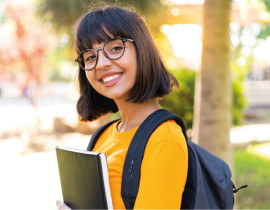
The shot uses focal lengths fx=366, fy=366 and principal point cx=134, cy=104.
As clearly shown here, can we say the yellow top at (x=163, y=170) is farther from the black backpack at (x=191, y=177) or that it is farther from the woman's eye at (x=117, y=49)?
the woman's eye at (x=117, y=49)

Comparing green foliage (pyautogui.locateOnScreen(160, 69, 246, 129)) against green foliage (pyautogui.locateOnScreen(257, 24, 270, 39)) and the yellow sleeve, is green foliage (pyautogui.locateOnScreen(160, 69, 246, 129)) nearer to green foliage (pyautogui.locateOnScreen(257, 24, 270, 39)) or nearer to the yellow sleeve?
the yellow sleeve

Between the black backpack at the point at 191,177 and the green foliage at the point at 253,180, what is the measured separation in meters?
3.01

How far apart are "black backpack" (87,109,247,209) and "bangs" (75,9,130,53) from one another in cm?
34

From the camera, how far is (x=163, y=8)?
336 inches

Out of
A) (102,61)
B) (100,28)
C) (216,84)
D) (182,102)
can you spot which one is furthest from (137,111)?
(182,102)

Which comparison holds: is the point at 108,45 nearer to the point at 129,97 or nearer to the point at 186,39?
the point at 129,97

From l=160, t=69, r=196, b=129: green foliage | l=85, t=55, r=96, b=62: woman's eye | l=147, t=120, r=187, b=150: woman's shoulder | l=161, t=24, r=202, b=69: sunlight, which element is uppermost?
l=161, t=24, r=202, b=69: sunlight

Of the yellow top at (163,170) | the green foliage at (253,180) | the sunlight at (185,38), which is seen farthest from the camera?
the sunlight at (185,38)

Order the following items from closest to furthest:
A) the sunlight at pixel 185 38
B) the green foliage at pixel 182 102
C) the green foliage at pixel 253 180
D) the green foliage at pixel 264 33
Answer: the green foliage at pixel 253 180, the green foliage at pixel 182 102, the sunlight at pixel 185 38, the green foliage at pixel 264 33

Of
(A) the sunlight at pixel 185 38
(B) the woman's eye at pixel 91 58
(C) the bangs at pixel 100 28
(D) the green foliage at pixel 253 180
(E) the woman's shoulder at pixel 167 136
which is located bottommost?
(D) the green foliage at pixel 253 180

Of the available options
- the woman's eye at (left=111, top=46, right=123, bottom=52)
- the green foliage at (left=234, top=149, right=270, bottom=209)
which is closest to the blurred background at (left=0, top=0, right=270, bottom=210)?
the green foliage at (left=234, top=149, right=270, bottom=209)

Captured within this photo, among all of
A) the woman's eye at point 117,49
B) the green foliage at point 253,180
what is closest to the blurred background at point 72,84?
the green foliage at point 253,180

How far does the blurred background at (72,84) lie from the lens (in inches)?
177

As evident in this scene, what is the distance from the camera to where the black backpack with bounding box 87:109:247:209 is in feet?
3.78
